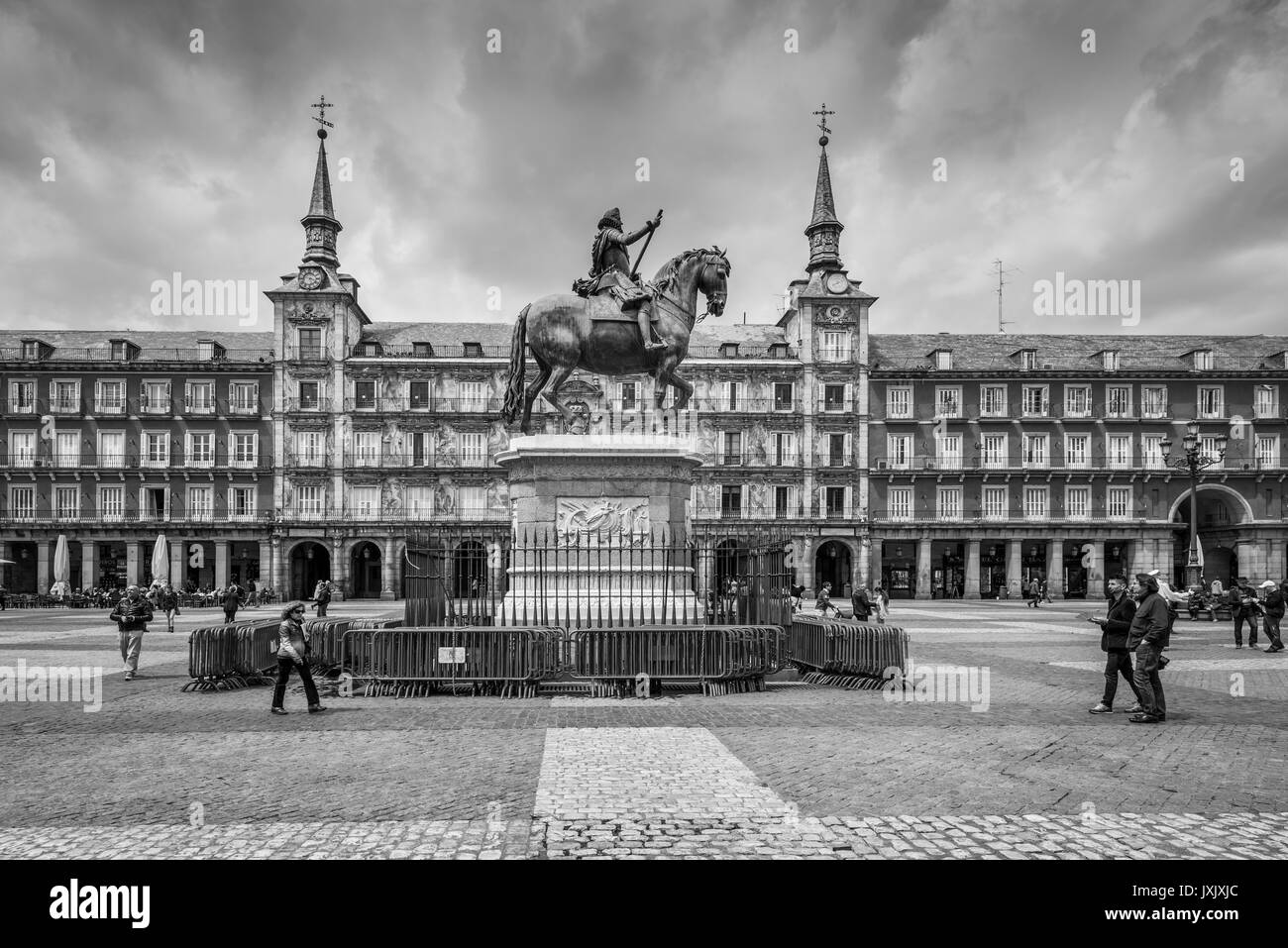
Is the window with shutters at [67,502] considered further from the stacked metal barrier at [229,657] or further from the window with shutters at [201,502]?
the stacked metal barrier at [229,657]

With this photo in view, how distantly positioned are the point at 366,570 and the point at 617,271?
4137cm

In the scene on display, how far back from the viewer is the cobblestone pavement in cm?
534

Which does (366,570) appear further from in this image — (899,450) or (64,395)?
(899,450)

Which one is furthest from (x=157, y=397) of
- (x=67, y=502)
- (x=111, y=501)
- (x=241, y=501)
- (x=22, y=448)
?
(x=241, y=501)

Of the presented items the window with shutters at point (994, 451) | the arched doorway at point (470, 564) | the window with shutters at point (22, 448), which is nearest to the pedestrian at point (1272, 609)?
the arched doorway at point (470, 564)

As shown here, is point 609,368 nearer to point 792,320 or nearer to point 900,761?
point 900,761

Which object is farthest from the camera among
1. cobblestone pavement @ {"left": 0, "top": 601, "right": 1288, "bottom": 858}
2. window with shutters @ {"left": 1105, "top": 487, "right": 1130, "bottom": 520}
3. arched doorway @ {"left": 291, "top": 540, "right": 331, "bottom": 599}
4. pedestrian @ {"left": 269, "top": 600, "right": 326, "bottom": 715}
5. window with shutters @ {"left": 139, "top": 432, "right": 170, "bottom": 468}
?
window with shutters @ {"left": 139, "top": 432, "right": 170, "bottom": 468}

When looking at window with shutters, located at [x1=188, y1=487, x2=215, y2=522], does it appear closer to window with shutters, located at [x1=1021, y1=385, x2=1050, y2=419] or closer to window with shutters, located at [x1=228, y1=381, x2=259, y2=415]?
window with shutters, located at [x1=228, y1=381, x2=259, y2=415]

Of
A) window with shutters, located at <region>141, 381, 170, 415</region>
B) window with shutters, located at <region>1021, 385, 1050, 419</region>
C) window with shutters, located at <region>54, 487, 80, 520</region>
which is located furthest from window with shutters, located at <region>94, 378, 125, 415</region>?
window with shutters, located at <region>1021, 385, 1050, 419</region>

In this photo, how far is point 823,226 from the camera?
5378cm

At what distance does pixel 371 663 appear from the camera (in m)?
11.4

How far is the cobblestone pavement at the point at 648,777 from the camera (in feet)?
17.5

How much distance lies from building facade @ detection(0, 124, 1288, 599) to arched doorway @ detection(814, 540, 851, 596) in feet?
0.53
